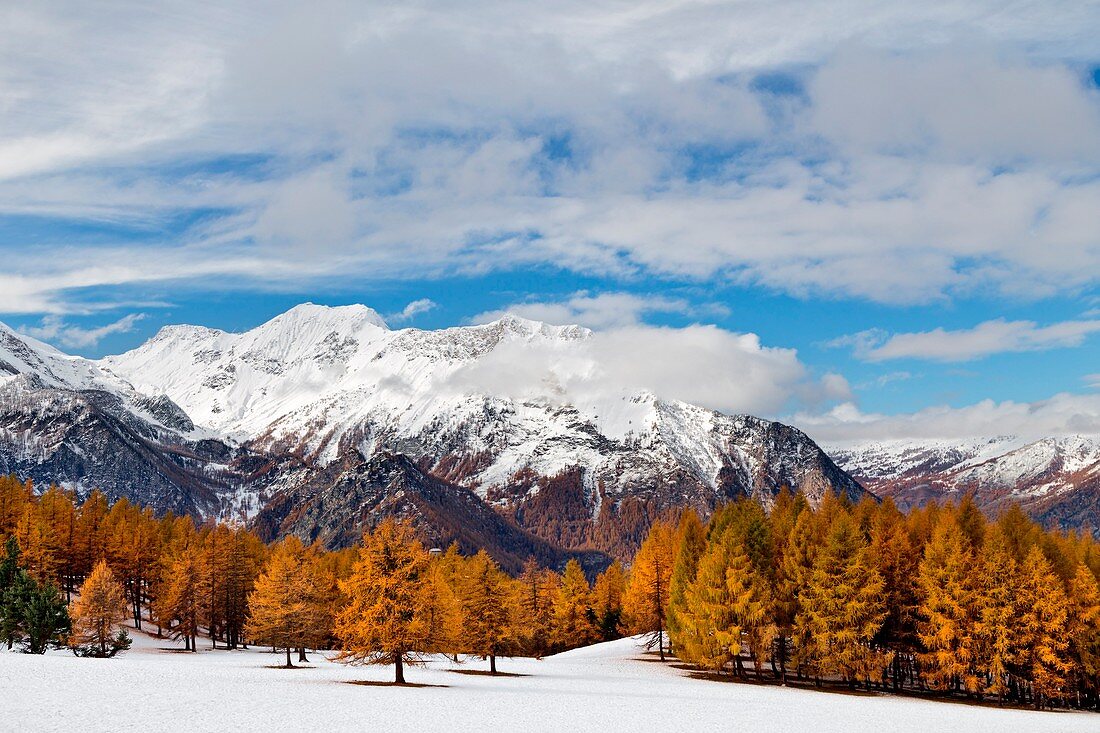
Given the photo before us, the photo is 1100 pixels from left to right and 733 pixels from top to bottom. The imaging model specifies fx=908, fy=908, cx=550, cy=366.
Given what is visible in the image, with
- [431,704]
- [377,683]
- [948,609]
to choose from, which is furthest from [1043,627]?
[377,683]

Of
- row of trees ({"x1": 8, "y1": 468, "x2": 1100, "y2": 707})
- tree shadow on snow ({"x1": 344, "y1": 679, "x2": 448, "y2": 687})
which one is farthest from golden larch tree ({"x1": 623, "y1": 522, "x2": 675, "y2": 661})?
tree shadow on snow ({"x1": 344, "y1": 679, "x2": 448, "y2": 687})

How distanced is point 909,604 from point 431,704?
→ 145ft

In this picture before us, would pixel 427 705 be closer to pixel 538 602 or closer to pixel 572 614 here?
pixel 538 602

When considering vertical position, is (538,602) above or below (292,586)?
below

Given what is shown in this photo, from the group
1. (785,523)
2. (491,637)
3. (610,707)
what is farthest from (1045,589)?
(491,637)

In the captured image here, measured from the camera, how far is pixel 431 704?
5084 centimetres

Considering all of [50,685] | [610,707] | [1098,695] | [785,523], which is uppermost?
[785,523]

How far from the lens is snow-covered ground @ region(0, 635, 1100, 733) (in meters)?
40.6

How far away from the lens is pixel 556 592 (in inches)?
5012

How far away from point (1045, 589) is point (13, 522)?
112226 millimetres

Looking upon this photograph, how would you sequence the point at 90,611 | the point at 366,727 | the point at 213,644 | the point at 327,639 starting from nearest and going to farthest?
the point at 366,727
the point at 90,611
the point at 213,644
the point at 327,639

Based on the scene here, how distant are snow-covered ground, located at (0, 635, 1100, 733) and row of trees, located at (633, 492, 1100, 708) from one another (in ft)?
12.8

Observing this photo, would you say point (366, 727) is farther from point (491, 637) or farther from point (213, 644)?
point (213, 644)

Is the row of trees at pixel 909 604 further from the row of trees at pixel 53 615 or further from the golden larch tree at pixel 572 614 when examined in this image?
the row of trees at pixel 53 615
